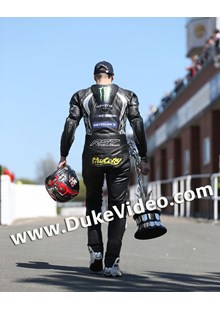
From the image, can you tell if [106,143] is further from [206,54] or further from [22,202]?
[206,54]

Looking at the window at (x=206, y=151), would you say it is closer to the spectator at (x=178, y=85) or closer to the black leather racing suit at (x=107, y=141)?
the spectator at (x=178, y=85)

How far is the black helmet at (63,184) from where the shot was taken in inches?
313

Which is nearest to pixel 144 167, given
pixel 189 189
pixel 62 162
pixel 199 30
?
pixel 62 162

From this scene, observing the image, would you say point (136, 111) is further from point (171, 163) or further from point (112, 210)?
point (171, 163)

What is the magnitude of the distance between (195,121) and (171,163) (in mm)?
10335

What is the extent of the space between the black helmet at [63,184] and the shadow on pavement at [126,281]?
0.71 metres

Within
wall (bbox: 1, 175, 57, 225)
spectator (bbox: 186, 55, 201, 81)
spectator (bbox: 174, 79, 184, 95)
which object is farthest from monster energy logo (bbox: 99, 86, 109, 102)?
spectator (bbox: 174, 79, 184, 95)

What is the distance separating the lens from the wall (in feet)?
62.4

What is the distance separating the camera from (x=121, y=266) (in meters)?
8.50

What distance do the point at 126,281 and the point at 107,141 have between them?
1.29m

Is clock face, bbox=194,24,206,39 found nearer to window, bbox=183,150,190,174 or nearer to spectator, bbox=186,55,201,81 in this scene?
window, bbox=183,150,190,174

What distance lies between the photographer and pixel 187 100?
123ft

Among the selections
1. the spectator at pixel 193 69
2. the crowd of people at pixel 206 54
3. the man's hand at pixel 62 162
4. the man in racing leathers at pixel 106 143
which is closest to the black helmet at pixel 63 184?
the man's hand at pixel 62 162
